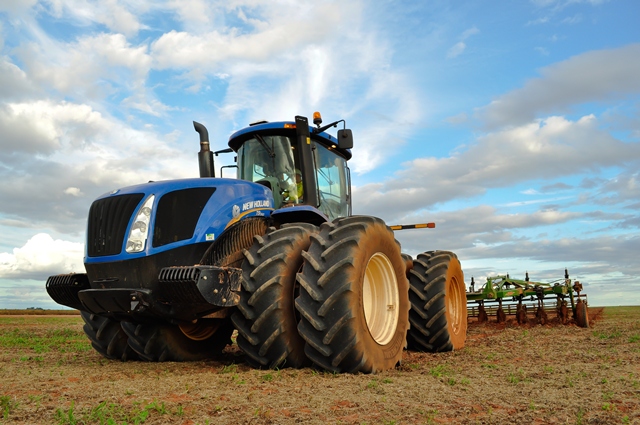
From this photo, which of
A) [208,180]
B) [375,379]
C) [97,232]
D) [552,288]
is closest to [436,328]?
[375,379]

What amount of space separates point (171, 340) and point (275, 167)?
2520 mm

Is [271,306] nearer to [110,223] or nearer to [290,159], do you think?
[110,223]

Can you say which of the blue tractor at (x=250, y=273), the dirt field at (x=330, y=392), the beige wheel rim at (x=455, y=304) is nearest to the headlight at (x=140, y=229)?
the blue tractor at (x=250, y=273)

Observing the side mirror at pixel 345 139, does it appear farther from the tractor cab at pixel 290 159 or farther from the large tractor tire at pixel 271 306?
the large tractor tire at pixel 271 306

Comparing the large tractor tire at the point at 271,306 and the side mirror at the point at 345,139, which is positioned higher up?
the side mirror at the point at 345,139

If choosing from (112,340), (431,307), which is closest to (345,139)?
(431,307)

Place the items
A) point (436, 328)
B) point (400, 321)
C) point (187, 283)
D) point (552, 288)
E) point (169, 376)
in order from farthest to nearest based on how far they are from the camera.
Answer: point (552, 288)
point (436, 328)
point (400, 321)
point (169, 376)
point (187, 283)

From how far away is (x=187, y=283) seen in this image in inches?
205

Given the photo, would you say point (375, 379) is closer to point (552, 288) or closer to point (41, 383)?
point (41, 383)

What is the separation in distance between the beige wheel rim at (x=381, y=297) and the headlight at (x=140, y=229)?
2.49 m

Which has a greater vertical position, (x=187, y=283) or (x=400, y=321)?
(x=187, y=283)

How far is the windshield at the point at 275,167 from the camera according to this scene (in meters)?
7.27

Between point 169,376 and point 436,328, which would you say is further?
point 436,328

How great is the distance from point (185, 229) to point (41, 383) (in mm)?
1951
